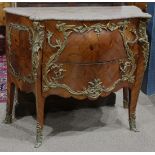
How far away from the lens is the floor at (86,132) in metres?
1.96

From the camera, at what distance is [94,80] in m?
1.88

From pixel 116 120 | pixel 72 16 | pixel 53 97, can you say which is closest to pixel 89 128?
pixel 116 120

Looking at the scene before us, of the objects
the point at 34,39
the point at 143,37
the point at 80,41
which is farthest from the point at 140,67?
the point at 34,39

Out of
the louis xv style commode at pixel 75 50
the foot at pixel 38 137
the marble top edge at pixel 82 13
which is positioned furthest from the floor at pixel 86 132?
the marble top edge at pixel 82 13

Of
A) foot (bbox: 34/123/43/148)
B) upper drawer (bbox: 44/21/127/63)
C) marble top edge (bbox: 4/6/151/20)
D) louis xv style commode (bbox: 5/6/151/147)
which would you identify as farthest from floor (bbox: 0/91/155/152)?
marble top edge (bbox: 4/6/151/20)

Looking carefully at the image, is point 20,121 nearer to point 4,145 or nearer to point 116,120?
point 4,145

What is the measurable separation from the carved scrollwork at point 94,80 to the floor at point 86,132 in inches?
12.3

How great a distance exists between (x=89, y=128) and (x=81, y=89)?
399 millimetres

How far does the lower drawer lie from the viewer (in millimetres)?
1815

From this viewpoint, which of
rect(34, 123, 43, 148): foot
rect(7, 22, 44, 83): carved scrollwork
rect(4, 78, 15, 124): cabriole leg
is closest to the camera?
rect(7, 22, 44, 83): carved scrollwork

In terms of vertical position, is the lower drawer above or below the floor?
above

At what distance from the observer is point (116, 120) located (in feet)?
7.52

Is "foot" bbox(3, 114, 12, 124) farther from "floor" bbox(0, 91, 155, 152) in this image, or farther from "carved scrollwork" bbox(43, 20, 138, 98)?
"carved scrollwork" bbox(43, 20, 138, 98)

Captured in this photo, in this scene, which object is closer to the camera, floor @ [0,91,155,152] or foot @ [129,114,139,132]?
floor @ [0,91,155,152]
